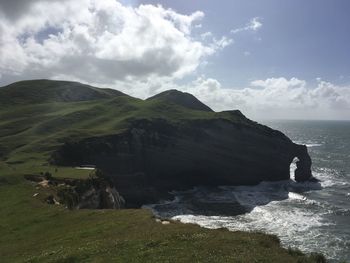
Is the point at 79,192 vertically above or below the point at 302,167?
above

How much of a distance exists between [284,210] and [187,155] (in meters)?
41.3

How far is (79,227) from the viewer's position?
3616cm

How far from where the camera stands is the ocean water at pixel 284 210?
232 ft

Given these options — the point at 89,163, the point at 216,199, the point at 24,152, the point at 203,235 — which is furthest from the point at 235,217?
the point at 203,235

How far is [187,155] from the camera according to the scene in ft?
422

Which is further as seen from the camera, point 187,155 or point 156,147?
point 187,155

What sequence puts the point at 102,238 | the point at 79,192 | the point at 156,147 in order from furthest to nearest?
the point at 156,147
the point at 79,192
the point at 102,238

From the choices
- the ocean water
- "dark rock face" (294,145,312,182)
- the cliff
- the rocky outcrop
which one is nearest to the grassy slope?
the rocky outcrop

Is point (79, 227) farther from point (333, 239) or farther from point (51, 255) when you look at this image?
point (333, 239)

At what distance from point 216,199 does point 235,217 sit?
20.3 m

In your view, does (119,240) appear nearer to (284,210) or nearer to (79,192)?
(79,192)

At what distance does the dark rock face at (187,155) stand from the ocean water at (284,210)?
5605 millimetres

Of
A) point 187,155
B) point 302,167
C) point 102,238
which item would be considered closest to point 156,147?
point 187,155

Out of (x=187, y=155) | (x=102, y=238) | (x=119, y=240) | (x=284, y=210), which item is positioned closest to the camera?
(x=119, y=240)
